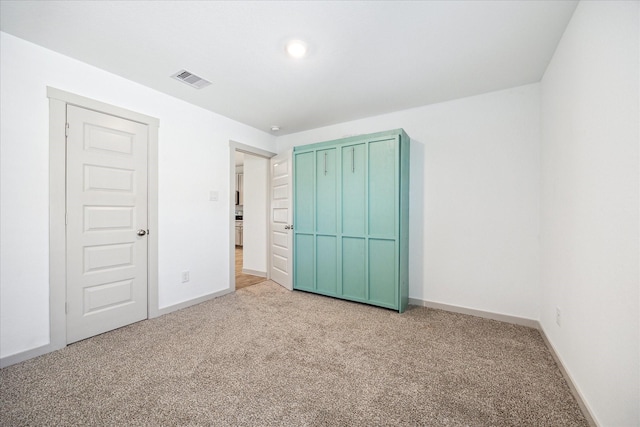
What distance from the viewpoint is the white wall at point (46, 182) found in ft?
6.55

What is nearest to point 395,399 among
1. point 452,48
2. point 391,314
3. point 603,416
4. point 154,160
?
point 603,416

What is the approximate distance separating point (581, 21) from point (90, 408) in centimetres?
370

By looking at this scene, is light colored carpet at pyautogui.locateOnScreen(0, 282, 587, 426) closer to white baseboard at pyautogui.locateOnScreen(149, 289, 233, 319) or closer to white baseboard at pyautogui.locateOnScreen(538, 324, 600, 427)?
white baseboard at pyautogui.locateOnScreen(538, 324, 600, 427)

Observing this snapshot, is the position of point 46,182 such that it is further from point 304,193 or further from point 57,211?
point 304,193

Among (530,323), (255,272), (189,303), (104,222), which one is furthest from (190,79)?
(530,323)

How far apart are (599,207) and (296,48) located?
7.17ft

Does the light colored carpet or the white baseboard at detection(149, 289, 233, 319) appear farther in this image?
the white baseboard at detection(149, 289, 233, 319)

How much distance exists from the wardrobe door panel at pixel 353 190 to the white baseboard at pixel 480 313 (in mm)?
1136

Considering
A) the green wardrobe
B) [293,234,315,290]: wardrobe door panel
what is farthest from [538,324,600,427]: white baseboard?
[293,234,315,290]: wardrobe door panel

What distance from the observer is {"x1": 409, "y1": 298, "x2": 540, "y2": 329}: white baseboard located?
8.93ft

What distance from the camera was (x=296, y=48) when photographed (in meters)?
2.10

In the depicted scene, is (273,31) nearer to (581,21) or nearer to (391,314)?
(581,21)

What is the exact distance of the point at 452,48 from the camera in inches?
83.5

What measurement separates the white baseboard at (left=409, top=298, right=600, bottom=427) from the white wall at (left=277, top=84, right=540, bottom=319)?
5 cm
